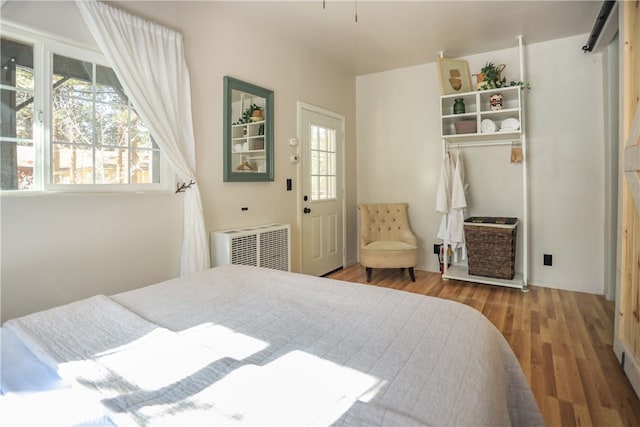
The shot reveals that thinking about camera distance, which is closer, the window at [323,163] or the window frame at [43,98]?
the window frame at [43,98]

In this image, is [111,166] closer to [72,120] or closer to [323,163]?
[72,120]

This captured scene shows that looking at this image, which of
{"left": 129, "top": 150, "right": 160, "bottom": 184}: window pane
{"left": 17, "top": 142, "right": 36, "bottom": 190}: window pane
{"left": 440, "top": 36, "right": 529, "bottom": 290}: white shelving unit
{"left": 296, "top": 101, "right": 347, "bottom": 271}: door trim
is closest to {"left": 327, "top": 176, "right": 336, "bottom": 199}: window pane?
{"left": 296, "top": 101, "right": 347, "bottom": 271}: door trim

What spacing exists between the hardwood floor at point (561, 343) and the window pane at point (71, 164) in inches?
111

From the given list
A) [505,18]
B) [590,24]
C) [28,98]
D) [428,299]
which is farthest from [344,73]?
[428,299]

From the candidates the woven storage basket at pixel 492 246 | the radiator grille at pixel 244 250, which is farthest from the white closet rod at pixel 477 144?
the radiator grille at pixel 244 250

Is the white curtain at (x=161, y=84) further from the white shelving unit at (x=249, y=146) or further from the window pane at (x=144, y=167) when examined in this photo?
the white shelving unit at (x=249, y=146)

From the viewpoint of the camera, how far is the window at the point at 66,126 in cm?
175

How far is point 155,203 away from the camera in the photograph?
2355 mm

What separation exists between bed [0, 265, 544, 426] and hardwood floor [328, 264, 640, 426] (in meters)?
0.85

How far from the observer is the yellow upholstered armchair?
377cm

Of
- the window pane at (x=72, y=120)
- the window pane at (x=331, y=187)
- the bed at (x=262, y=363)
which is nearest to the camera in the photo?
the bed at (x=262, y=363)

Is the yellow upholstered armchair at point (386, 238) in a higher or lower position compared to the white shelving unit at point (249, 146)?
lower

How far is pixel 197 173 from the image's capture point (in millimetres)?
2645

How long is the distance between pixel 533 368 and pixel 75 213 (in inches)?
112
